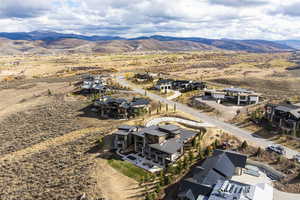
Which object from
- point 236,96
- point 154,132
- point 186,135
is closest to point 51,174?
point 154,132

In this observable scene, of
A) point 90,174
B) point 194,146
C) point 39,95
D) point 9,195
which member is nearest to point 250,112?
point 194,146

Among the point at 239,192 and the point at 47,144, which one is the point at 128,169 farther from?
the point at 47,144

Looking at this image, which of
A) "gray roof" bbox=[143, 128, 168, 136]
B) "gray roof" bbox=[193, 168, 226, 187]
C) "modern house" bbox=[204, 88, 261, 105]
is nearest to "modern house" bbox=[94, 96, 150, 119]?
"gray roof" bbox=[143, 128, 168, 136]

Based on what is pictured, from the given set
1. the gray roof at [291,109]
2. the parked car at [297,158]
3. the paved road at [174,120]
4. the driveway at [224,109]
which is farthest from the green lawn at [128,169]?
the gray roof at [291,109]

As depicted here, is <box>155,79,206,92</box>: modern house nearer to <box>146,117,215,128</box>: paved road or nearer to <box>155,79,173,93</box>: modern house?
<box>155,79,173,93</box>: modern house

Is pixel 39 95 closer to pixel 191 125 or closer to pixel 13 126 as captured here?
pixel 13 126
